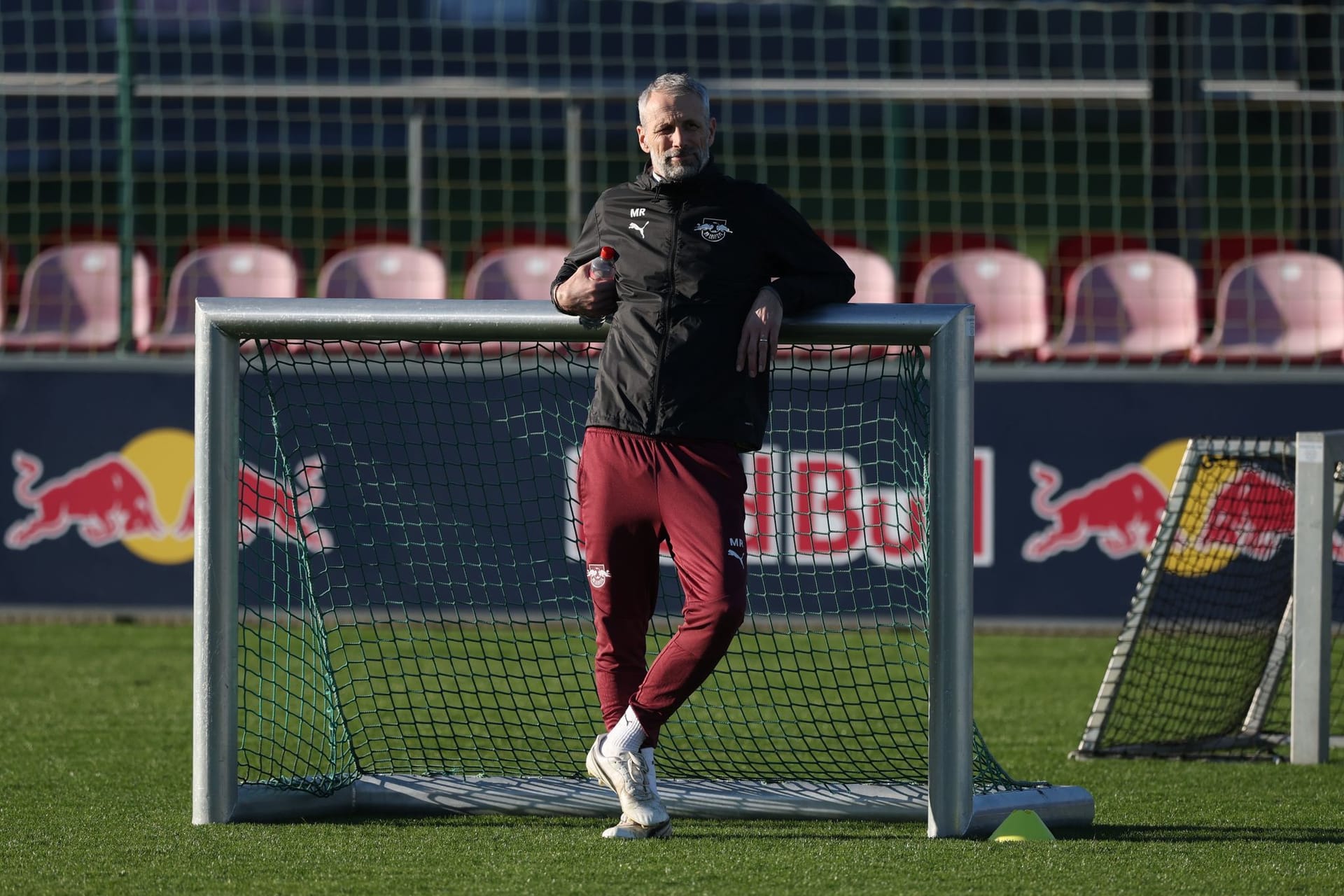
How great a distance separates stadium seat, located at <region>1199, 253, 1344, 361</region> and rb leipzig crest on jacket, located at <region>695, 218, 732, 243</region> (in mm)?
5039

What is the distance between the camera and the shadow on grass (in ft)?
12.4

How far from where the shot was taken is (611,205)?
3.71 m

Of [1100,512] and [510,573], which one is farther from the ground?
[1100,512]

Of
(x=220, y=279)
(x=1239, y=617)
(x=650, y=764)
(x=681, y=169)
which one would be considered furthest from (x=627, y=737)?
(x=220, y=279)

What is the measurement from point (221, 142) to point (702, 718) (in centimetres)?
438

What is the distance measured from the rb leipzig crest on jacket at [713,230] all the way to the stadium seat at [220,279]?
217 inches

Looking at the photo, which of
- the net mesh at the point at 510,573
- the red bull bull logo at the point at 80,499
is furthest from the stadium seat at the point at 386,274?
the red bull bull logo at the point at 80,499

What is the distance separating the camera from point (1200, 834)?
3.86 meters

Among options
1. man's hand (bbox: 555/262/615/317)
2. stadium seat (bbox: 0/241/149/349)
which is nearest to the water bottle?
man's hand (bbox: 555/262/615/317)

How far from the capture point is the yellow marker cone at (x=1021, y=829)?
370cm

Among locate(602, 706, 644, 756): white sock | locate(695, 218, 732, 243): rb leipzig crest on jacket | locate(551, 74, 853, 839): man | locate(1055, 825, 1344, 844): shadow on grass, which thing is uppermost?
locate(695, 218, 732, 243): rb leipzig crest on jacket

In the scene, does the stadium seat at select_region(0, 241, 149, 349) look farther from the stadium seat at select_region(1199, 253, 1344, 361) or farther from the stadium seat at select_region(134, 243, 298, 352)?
the stadium seat at select_region(1199, 253, 1344, 361)

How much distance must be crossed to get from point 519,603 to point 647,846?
10.4ft

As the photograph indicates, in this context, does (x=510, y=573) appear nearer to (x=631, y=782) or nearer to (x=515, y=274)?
(x=515, y=274)
